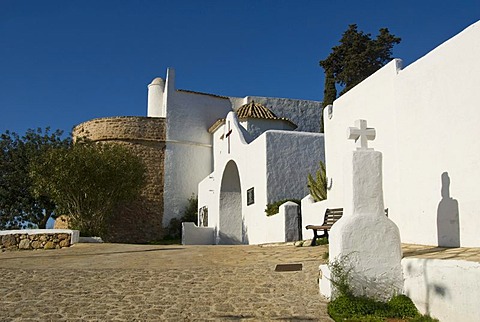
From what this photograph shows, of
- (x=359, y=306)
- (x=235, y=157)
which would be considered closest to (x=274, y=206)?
(x=235, y=157)

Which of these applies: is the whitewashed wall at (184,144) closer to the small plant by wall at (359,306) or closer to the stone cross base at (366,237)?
the stone cross base at (366,237)

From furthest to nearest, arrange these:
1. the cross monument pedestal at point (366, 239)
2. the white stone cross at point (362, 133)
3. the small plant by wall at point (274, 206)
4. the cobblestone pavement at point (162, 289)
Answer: the small plant by wall at point (274, 206), the white stone cross at point (362, 133), the cross monument pedestal at point (366, 239), the cobblestone pavement at point (162, 289)

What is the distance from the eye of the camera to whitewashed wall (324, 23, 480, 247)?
8.32m

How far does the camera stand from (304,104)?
97.6ft

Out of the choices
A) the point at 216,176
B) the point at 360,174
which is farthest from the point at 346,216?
the point at 216,176

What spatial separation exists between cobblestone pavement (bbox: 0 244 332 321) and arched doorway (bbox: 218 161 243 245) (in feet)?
33.8

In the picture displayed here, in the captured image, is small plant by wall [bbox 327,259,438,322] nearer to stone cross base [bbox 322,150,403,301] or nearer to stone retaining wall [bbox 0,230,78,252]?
stone cross base [bbox 322,150,403,301]

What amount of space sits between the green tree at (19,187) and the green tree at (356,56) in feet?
54.4

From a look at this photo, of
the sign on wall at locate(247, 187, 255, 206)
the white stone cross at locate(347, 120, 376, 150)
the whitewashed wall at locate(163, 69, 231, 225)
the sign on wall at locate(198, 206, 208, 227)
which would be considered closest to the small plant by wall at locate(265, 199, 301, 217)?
the sign on wall at locate(247, 187, 255, 206)

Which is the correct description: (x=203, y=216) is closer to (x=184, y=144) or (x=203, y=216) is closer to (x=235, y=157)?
(x=184, y=144)

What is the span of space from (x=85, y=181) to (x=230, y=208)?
6.40 metres

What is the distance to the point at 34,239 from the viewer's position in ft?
50.2

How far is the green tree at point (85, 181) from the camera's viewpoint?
723 inches

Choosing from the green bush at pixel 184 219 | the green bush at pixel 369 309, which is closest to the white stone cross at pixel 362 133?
the green bush at pixel 369 309
